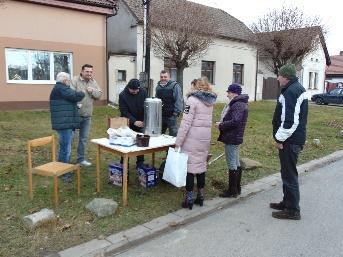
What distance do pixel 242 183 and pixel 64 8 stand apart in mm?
12175

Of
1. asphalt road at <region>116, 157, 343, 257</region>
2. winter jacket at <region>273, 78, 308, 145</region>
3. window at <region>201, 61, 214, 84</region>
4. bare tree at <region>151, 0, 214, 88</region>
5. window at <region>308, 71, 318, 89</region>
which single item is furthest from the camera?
window at <region>308, 71, 318, 89</region>

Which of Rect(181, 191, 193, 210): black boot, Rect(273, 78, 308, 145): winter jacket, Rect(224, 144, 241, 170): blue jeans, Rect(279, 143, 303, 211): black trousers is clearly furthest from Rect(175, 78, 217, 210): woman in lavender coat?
Rect(279, 143, 303, 211): black trousers

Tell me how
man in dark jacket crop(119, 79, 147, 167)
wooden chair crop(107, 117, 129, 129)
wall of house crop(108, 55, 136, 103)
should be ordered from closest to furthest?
wooden chair crop(107, 117, 129, 129) → man in dark jacket crop(119, 79, 147, 167) → wall of house crop(108, 55, 136, 103)

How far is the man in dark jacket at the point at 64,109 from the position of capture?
576 cm

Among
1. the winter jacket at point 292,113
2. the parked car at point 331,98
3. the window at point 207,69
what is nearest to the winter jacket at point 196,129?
the winter jacket at point 292,113

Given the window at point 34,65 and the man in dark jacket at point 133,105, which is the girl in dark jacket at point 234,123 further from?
the window at point 34,65

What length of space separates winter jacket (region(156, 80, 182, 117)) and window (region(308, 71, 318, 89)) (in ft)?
98.6

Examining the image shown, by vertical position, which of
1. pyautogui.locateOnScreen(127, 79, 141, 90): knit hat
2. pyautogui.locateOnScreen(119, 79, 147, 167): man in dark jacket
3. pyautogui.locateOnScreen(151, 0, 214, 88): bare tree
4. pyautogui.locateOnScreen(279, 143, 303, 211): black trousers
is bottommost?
pyautogui.locateOnScreen(279, 143, 303, 211): black trousers

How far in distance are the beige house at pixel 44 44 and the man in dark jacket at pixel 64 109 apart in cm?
973

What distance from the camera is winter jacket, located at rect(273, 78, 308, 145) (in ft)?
15.2

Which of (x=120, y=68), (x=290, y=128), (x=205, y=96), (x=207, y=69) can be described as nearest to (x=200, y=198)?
(x=205, y=96)

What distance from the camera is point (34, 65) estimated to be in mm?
15219

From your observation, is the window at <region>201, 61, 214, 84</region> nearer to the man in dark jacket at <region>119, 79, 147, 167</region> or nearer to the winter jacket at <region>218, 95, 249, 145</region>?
the man in dark jacket at <region>119, 79, 147, 167</region>

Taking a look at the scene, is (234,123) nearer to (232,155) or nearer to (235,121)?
(235,121)
